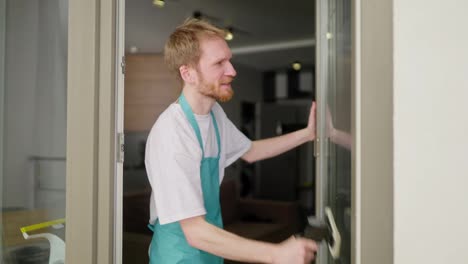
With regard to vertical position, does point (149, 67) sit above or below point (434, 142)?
above

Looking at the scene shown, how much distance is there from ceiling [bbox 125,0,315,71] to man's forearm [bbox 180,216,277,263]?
229 cm

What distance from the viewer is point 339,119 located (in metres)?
0.94

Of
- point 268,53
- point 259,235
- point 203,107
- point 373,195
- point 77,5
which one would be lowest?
point 259,235

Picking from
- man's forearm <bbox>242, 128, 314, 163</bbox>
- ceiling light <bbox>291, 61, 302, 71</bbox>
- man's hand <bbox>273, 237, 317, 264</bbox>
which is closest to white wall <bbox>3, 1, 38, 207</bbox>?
man's forearm <bbox>242, 128, 314, 163</bbox>

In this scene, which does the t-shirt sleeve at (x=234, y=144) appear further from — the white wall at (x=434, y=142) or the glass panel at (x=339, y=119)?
the white wall at (x=434, y=142)

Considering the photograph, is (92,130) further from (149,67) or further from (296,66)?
(296,66)

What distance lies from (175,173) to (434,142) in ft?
2.47

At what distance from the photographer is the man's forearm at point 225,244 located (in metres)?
0.99

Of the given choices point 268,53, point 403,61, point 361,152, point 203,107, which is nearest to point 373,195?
point 361,152

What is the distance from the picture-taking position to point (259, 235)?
143 inches

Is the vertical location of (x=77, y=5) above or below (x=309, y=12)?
below

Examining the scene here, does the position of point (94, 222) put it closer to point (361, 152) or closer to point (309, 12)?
point (361, 152)

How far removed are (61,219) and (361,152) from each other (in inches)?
43.5

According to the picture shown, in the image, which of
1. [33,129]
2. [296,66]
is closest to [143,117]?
[33,129]
